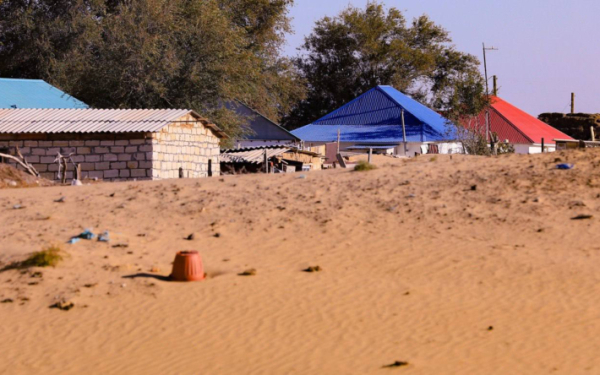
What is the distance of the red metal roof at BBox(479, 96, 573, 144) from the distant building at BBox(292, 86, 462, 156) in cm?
310

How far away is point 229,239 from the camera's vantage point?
1166 centimetres

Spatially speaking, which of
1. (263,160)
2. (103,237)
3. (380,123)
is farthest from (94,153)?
(380,123)

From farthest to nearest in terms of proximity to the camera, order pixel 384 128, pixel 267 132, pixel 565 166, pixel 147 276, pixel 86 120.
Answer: pixel 384 128 < pixel 267 132 < pixel 86 120 < pixel 565 166 < pixel 147 276

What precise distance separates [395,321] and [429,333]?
472 millimetres

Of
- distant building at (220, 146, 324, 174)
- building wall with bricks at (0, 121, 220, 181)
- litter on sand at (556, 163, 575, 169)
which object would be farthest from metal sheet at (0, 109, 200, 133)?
litter on sand at (556, 163, 575, 169)

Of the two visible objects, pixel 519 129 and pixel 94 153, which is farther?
pixel 519 129

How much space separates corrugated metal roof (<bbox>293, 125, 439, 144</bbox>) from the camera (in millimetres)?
47688

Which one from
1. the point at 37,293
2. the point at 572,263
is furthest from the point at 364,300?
the point at 37,293

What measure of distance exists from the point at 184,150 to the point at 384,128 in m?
25.9

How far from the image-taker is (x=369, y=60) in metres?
62.9

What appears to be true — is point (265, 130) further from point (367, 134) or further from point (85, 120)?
point (85, 120)

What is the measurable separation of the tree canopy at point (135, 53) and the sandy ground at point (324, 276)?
23.8 meters

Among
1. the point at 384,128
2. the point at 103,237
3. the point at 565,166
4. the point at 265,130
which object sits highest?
the point at 384,128

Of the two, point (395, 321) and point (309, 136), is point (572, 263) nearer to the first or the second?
point (395, 321)
